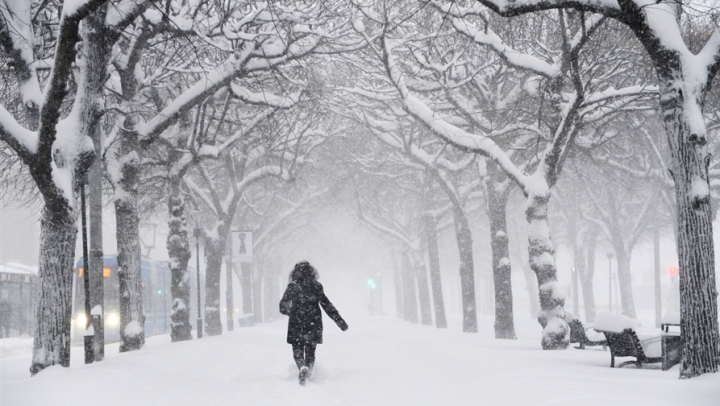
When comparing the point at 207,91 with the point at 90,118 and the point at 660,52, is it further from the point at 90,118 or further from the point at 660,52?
the point at 660,52

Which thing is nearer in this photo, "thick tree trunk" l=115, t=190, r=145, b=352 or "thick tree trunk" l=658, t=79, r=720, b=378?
"thick tree trunk" l=658, t=79, r=720, b=378

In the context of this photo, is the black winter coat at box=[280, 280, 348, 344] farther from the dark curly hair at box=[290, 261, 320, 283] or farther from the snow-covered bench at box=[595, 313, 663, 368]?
the snow-covered bench at box=[595, 313, 663, 368]

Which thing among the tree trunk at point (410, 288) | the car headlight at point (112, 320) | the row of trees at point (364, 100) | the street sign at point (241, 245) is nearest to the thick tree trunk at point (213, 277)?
the row of trees at point (364, 100)

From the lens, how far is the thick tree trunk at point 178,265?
600 inches

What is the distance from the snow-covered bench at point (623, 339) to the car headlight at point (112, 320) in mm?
17066

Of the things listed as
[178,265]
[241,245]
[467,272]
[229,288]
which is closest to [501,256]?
[467,272]

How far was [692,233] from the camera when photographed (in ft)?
22.6

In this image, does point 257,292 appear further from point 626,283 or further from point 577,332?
point 577,332

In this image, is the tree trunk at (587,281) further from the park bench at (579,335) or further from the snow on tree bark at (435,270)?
the park bench at (579,335)

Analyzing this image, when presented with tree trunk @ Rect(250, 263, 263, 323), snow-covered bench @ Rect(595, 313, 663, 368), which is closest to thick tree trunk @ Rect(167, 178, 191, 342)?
snow-covered bench @ Rect(595, 313, 663, 368)

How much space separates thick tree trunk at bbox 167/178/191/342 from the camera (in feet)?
50.0

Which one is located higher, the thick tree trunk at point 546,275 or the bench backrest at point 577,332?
the thick tree trunk at point 546,275

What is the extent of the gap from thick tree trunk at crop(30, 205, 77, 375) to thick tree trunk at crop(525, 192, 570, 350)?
7744mm

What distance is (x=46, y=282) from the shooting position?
27.3ft
